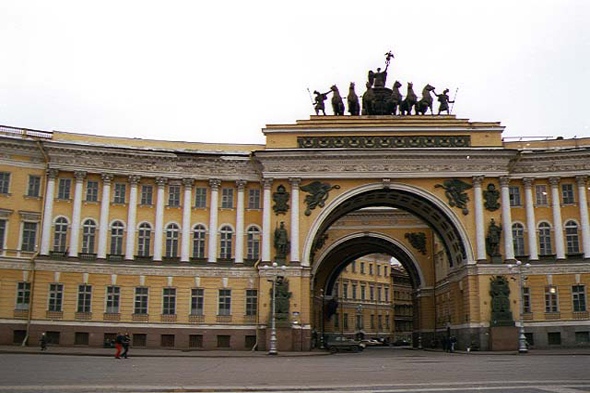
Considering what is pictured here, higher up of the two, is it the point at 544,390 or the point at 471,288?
the point at 471,288

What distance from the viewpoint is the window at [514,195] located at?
54.4 m

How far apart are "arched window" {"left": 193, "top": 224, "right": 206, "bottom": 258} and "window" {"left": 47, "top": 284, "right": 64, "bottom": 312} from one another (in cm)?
1039

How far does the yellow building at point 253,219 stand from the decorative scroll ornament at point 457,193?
0.26 feet

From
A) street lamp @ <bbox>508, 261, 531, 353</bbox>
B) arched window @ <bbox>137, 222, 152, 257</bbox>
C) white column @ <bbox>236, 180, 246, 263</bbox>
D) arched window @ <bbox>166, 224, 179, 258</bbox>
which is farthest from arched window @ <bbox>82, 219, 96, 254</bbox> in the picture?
street lamp @ <bbox>508, 261, 531, 353</bbox>

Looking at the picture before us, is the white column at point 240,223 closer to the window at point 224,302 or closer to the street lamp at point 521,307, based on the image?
the window at point 224,302

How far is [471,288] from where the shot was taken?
169ft

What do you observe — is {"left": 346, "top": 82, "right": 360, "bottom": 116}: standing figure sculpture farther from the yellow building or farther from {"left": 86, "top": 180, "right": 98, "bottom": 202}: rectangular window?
{"left": 86, "top": 180, "right": 98, "bottom": 202}: rectangular window

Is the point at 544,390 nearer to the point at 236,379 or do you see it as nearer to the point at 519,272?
the point at 236,379

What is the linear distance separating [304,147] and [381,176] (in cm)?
651

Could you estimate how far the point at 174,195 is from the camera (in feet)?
177

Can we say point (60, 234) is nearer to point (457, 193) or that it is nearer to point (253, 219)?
Result: point (253, 219)

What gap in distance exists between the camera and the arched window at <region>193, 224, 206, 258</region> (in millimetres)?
53438

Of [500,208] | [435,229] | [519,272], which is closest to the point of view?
[519,272]

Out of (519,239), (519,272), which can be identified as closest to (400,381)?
(519,272)
